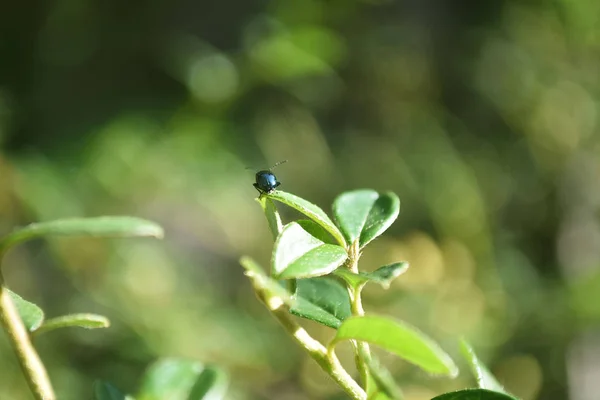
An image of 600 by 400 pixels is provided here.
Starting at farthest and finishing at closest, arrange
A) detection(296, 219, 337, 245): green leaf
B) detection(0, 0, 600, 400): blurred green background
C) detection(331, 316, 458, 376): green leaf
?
1. detection(0, 0, 600, 400): blurred green background
2. detection(296, 219, 337, 245): green leaf
3. detection(331, 316, 458, 376): green leaf

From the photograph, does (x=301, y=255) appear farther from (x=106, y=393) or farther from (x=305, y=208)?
(x=106, y=393)

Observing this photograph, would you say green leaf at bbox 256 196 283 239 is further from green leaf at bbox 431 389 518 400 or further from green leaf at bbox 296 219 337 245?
green leaf at bbox 431 389 518 400

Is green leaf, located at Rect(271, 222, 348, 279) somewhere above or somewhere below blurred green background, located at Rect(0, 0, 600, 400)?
below

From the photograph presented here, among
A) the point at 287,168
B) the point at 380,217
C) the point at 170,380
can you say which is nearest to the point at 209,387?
the point at 170,380

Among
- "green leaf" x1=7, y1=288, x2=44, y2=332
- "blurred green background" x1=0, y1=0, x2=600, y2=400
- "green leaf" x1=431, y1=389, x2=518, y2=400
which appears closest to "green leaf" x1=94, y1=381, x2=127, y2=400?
"green leaf" x1=7, y1=288, x2=44, y2=332

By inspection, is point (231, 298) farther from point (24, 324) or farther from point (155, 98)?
point (24, 324)

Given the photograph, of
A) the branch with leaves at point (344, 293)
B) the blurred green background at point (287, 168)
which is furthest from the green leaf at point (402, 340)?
the blurred green background at point (287, 168)
